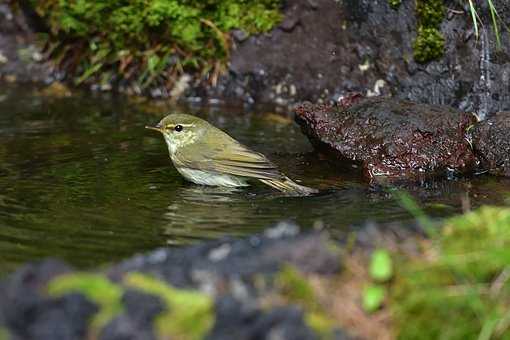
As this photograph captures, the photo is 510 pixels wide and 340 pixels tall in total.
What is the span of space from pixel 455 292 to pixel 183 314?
1358 mm

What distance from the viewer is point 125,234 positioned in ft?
20.9

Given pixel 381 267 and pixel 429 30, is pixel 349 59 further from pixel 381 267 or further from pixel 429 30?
pixel 381 267

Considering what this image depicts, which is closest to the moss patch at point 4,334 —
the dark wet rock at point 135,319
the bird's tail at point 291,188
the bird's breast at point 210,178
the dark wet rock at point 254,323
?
the dark wet rock at point 135,319

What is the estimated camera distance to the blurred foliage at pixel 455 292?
4383 mm

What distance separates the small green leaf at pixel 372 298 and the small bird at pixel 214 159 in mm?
3374

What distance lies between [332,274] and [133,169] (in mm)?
4391

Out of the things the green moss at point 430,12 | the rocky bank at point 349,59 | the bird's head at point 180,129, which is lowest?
the bird's head at point 180,129

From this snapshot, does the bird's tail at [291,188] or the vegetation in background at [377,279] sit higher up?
the vegetation in background at [377,279]

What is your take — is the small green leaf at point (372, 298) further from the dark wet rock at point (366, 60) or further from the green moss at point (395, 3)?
the green moss at point (395, 3)

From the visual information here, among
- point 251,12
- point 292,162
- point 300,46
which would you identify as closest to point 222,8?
point 251,12

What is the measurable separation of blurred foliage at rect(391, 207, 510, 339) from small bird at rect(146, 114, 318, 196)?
10.5 feet

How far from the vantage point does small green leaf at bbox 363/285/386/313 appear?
14.3 ft

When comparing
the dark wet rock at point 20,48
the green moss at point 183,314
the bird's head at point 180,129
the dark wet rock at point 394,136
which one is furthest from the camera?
the dark wet rock at point 20,48

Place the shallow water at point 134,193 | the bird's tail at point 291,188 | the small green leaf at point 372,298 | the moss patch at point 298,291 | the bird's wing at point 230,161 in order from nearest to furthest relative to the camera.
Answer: the moss patch at point 298,291 → the small green leaf at point 372,298 → the shallow water at point 134,193 → the bird's tail at point 291,188 → the bird's wing at point 230,161
